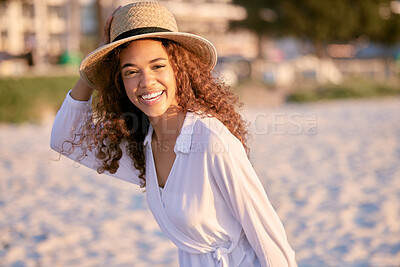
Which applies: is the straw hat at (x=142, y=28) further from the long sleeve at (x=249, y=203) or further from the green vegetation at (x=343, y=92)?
the green vegetation at (x=343, y=92)

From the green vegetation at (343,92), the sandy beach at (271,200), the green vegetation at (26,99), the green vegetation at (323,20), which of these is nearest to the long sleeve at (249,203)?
the sandy beach at (271,200)

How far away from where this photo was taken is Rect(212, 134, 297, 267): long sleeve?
1.53 meters

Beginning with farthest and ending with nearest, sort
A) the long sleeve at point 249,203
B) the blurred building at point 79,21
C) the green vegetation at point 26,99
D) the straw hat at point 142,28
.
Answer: the blurred building at point 79,21
the green vegetation at point 26,99
the straw hat at point 142,28
the long sleeve at point 249,203

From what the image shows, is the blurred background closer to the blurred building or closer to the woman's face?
the woman's face

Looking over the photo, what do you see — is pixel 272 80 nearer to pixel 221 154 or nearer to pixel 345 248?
pixel 345 248

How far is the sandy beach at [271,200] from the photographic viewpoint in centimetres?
392

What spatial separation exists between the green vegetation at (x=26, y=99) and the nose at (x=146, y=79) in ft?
32.1

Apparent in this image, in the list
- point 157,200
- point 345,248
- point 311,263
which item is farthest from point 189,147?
point 345,248

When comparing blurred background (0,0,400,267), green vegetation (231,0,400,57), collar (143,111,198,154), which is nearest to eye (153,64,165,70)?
collar (143,111,198,154)

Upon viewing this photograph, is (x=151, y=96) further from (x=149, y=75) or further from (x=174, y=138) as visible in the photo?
(x=174, y=138)

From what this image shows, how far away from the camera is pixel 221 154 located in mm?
1530

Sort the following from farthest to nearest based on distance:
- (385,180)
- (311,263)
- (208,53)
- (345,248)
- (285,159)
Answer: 1. (285,159)
2. (385,180)
3. (345,248)
4. (311,263)
5. (208,53)

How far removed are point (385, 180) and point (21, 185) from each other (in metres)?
4.77

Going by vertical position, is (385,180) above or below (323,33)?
Answer: below
